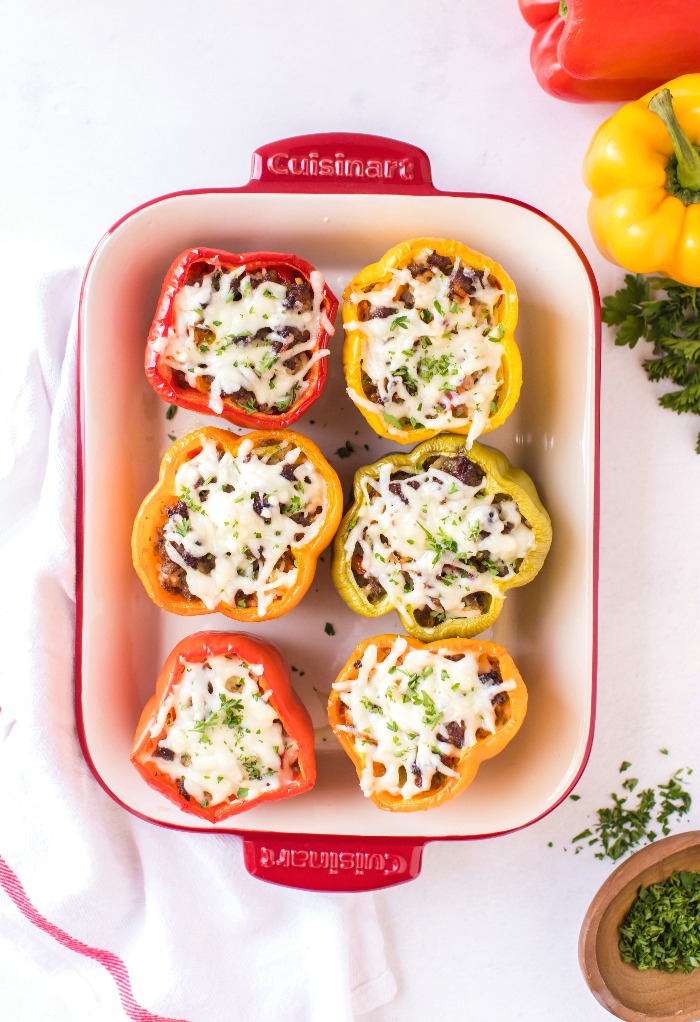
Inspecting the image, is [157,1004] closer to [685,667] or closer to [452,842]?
[452,842]

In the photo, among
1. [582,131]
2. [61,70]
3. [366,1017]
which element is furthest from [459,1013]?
[61,70]

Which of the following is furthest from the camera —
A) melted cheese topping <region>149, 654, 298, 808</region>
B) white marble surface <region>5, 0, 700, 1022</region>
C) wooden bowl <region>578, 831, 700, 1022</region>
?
white marble surface <region>5, 0, 700, 1022</region>

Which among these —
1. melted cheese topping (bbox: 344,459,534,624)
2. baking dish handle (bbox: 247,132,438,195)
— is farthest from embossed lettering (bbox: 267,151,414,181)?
melted cheese topping (bbox: 344,459,534,624)

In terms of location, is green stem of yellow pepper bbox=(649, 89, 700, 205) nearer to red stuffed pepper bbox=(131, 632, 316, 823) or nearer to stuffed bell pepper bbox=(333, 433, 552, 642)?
stuffed bell pepper bbox=(333, 433, 552, 642)

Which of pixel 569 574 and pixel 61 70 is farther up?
pixel 61 70

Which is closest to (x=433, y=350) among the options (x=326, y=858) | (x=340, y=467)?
(x=340, y=467)
